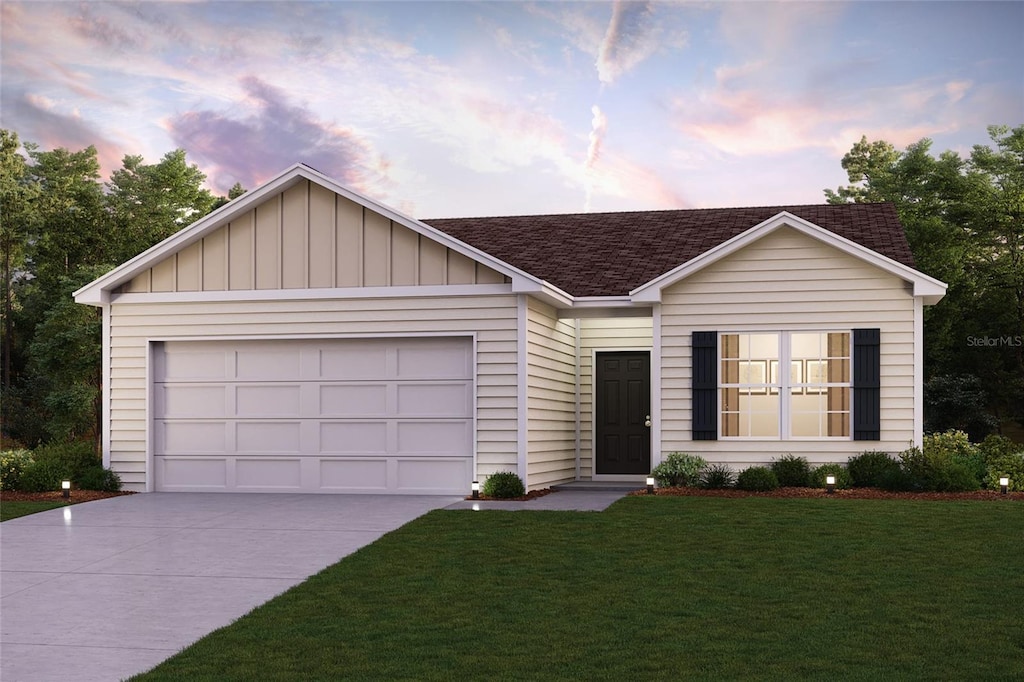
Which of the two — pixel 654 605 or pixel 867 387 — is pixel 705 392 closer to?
pixel 867 387

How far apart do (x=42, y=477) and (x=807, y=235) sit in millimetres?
11662

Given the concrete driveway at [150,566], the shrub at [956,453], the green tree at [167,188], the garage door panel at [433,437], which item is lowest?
the concrete driveway at [150,566]

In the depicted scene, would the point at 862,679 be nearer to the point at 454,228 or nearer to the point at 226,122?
the point at 454,228

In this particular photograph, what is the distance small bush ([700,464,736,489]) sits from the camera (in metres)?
15.8

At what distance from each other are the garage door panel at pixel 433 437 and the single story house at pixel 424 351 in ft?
0.09

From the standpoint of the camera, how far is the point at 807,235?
16.1 m

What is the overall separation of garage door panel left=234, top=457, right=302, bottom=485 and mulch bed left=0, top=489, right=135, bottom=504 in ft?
5.74

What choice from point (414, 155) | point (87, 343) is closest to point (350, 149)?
point (414, 155)

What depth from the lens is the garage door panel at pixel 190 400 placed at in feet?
54.5

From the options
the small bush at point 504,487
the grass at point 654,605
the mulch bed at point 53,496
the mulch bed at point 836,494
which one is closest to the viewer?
the grass at point 654,605

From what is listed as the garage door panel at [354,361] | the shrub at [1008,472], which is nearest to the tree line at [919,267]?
the shrub at [1008,472]

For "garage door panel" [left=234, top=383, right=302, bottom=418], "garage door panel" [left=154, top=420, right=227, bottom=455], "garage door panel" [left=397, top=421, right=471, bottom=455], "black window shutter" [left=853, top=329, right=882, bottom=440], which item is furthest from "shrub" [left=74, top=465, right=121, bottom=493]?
"black window shutter" [left=853, top=329, right=882, bottom=440]

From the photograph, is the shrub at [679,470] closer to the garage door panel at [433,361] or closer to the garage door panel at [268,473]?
the garage door panel at [433,361]

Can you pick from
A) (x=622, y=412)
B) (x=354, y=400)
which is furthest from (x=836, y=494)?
(x=354, y=400)
